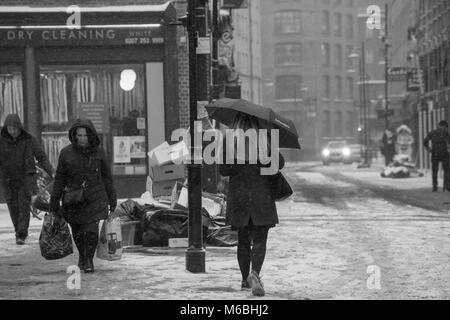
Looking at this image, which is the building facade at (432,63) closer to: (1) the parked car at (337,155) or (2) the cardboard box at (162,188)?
(1) the parked car at (337,155)

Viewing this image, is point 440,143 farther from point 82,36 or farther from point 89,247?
point 89,247

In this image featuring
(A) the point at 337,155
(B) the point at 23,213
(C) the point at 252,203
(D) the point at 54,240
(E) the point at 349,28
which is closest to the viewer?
(C) the point at 252,203

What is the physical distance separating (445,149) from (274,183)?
1584cm

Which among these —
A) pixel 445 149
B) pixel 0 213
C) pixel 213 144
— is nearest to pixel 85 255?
pixel 213 144

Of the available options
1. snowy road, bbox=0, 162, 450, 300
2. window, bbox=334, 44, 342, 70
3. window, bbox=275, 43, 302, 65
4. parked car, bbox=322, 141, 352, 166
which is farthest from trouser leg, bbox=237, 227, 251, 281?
window, bbox=334, 44, 342, 70

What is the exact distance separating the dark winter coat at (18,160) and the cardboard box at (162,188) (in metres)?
2.72

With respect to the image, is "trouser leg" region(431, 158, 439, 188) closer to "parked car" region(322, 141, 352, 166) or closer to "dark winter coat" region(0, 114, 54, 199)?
"dark winter coat" region(0, 114, 54, 199)

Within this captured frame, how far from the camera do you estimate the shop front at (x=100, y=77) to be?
65.3 feet

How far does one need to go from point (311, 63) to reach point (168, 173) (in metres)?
74.5

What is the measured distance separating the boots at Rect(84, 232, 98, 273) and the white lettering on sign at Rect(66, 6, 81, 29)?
36.1 ft

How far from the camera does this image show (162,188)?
15.0 metres

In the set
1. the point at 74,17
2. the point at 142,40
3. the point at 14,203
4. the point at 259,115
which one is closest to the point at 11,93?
the point at 74,17
